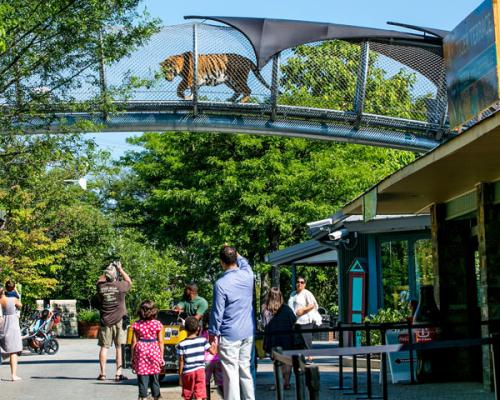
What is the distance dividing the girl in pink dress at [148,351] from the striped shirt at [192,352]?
1.31 meters

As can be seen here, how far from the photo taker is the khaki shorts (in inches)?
661

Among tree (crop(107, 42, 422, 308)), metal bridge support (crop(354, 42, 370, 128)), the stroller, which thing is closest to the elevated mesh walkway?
metal bridge support (crop(354, 42, 370, 128))

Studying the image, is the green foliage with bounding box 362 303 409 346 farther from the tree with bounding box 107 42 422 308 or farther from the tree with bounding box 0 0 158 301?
the tree with bounding box 107 42 422 308

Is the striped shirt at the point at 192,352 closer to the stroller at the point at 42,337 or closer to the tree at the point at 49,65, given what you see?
the tree at the point at 49,65

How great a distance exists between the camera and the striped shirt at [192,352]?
37.5 ft

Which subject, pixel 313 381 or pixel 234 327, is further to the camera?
pixel 234 327

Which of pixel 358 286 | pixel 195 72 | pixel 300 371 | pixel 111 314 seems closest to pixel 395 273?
pixel 358 286

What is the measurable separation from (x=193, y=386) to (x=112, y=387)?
4703 mm

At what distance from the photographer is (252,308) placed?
11102 millimetres

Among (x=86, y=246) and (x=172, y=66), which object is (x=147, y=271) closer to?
(x=86, y=246)

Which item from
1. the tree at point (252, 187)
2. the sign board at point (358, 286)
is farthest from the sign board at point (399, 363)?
the tree at point (252, 187)

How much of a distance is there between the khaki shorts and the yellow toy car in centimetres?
16

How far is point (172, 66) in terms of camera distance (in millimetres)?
19797

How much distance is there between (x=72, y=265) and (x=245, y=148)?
464 inches
